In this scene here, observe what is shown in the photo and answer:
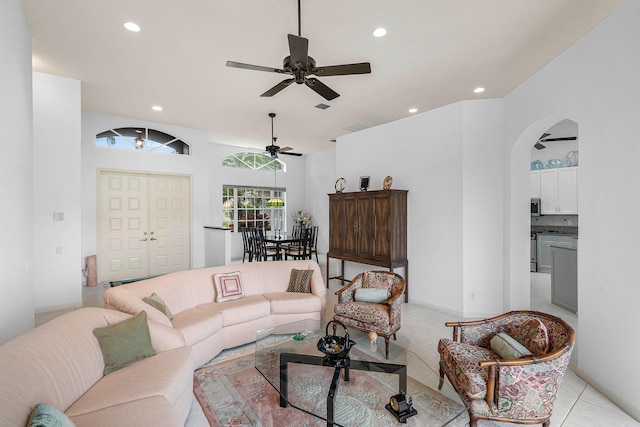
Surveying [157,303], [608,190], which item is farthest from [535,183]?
[157,303]

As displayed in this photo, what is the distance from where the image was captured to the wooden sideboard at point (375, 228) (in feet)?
15.4

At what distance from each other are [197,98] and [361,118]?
3089mm

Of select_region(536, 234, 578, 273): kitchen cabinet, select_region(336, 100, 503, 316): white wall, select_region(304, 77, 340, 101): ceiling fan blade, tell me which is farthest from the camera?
select_region(536, 234, 578, 273): kitchen cabinet

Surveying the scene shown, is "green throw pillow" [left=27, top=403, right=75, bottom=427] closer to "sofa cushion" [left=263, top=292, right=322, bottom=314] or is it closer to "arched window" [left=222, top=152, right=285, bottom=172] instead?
"sofa cushion" [left=263, top=292, right=322, bottom=314]

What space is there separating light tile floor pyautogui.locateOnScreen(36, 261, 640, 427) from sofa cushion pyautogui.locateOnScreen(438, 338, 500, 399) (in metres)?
0.40

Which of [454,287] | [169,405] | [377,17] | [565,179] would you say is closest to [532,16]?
[377,17]

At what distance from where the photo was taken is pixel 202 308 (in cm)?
327

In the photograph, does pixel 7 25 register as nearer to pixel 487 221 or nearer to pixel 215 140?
pixel 487 221

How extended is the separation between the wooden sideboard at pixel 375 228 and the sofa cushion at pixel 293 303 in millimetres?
1513

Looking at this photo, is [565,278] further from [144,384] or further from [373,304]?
[144,384]

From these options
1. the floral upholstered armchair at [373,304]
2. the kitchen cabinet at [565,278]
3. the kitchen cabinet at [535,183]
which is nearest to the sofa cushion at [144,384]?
the floral upholstered armchair at [373,304]

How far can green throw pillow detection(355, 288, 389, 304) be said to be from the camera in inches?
135

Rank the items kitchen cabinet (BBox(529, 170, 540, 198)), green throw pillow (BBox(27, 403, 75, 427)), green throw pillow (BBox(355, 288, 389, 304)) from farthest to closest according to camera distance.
→ kitchen cabinet (BBox(529, 170, 540, 198)) → green throw pillow (BBox(355, 288, 389, 304)) → green throw pillow (BBox(27, 403, 75, 427))

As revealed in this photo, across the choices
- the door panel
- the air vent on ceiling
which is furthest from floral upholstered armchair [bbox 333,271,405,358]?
the door panel
